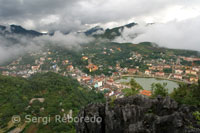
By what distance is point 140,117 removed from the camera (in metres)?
6.86

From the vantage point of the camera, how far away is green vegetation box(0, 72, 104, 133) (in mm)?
15205

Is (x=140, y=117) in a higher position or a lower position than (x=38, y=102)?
higher

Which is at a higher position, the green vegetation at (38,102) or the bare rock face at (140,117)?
the bare rock face at (140,117)

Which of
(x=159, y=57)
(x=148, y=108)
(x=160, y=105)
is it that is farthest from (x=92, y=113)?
(x=159, y=57)

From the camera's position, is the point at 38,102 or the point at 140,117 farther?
the point at 38,102

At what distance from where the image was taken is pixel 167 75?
47.6m

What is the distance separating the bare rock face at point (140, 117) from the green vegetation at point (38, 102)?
28.1 feet

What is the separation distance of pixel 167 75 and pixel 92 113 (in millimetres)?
48879

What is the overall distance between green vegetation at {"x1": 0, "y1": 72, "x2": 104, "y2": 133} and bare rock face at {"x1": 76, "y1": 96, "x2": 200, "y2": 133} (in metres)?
8.57

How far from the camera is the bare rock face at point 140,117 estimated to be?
559cm

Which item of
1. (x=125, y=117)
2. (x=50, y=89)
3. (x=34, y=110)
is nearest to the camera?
(x=125, y=117)

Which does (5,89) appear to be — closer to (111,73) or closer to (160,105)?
(160,105)

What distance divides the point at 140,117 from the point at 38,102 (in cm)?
1849

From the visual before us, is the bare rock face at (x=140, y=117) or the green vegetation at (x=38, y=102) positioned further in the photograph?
the green vegetation at (x=38, y=102)
